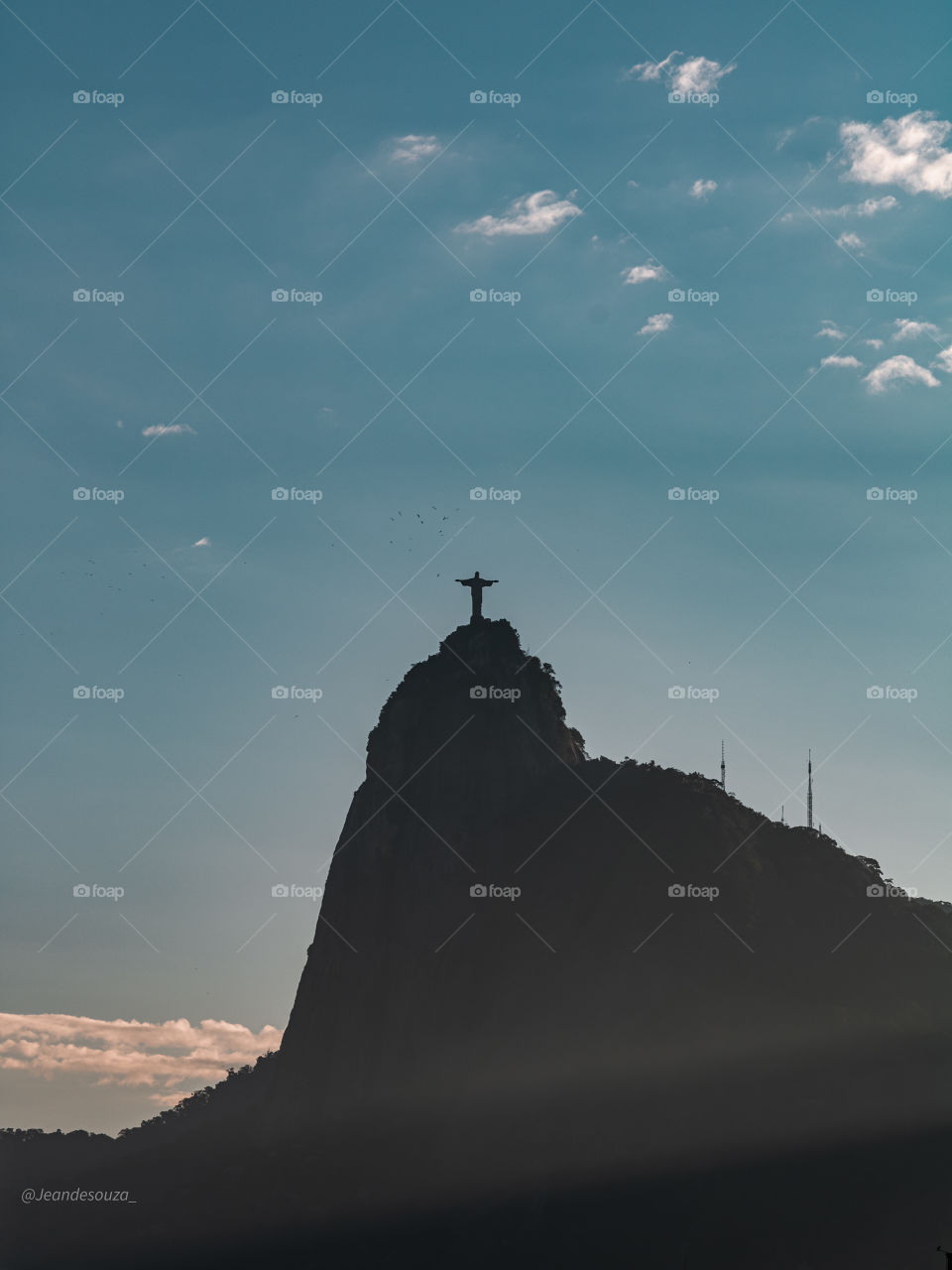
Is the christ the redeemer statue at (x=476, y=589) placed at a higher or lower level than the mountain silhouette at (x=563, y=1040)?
higher

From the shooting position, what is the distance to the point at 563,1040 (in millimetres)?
110938

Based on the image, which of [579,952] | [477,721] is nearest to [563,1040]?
[579,952]

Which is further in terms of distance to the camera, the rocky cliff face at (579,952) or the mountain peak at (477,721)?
the mountain peak at (477,721)

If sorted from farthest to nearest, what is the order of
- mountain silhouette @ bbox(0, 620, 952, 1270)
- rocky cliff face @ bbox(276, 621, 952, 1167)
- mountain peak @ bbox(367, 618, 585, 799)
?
1. mountain peak @ bbox(367, 618, 585, 799)
2. rocky cliff face @ bbox(276, 621, 952, 1167)
3. mountain silhouette @ bbox(0, 620, 952, 1270)

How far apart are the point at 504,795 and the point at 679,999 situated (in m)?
25.2

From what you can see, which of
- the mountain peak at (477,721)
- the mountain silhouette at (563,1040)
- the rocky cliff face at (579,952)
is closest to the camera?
the mountain silhouette at (563,1040)

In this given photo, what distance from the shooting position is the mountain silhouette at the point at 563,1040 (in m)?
96.8

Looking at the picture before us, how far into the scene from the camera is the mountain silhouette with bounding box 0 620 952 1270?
317ft

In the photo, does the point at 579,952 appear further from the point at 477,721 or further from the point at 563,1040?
the point at 477,721

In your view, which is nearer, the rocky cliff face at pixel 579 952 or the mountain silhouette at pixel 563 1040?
the mountain silhouette at pixel 563 1040

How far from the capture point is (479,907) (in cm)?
12412

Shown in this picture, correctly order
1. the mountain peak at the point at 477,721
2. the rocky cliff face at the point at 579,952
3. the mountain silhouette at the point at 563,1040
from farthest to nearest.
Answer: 1. the mountain peak at the point at 477,721
2. the rocky cliff face at the point at 579,952
3. the mountain silhouette at the point at 563,1040

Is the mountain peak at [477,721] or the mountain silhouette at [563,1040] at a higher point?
the mountain peak at [477,721]

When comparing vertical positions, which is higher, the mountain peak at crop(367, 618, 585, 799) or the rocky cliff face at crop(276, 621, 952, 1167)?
the mountain peak at crop(367, 618, 585, 799)
